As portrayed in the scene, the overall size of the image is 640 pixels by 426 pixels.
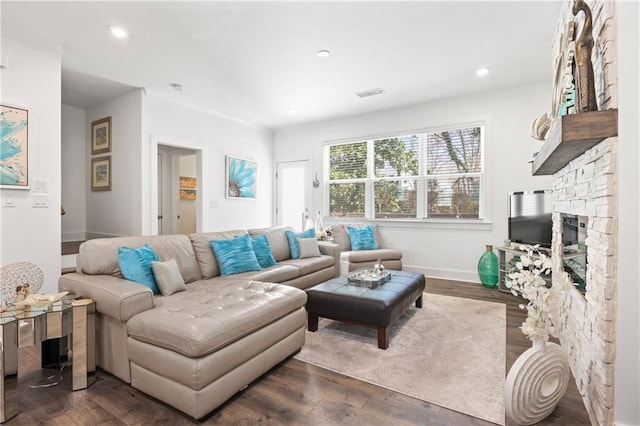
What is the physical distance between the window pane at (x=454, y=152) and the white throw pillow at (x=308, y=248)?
2257 millimetres

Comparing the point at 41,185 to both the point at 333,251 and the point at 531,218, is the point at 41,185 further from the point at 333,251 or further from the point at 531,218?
the point at 531,218

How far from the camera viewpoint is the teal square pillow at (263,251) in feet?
11.9

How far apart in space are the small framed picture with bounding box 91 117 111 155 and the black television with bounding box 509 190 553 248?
5.88 m

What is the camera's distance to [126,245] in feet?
8.46

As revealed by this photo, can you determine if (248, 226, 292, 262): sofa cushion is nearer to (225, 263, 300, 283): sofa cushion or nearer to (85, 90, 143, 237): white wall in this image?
(225, 263, 300, 283): sofa cushion

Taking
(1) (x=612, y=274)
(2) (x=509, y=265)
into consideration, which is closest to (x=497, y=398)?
(1) (x=612, y=274)

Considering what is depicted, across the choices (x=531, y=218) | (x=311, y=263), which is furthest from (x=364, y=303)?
(x=531, y=218)

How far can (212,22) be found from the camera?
2787 millimetres

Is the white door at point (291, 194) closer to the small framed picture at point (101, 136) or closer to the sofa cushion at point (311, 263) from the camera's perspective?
the sofa cushion at point (311, 263)

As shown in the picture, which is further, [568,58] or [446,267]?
[446,267]

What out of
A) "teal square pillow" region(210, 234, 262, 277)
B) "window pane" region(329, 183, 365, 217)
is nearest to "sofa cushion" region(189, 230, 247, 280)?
"teal square pillow" region(210, 234, 262, 277)

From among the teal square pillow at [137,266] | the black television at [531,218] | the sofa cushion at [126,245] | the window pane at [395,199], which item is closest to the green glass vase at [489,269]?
the black television at [531,218]

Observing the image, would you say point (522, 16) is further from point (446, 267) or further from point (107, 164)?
point (107, 164)

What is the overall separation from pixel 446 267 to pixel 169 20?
4691 millimetres
